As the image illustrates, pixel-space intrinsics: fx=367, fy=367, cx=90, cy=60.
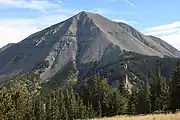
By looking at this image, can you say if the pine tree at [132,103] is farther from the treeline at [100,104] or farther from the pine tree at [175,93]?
the pine tree at [175,93]

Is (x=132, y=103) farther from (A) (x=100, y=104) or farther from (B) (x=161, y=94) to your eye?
(B) (x=161, y=94)

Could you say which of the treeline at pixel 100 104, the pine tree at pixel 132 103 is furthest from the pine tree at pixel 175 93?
the pine tree at pixel 132 103

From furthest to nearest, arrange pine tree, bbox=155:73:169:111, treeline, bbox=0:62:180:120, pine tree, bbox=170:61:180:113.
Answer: treeline, bbox=0:62:180:120
pine tree, bbox=155:73:169:111
pine tree, bbox=170:61:180:113

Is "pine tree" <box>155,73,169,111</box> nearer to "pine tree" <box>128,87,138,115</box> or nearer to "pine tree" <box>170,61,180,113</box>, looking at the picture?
"pine tree" <box>128,87,138,115</box>

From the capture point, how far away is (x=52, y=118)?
126875 millimetres

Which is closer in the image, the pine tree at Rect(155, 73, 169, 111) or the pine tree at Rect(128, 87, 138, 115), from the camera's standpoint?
the pine tree at Rect(155, 73, 169, 111)

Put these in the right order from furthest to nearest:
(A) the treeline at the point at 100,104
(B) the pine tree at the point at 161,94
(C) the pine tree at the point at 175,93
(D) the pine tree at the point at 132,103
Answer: (D) the pine tree at the point at 132,103 → (A) the treeline at the point at 100,104 → (B) the pine tree at the point at 161,94 → (C) the pine tree at the point at 175,93

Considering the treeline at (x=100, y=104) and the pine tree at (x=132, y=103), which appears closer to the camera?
the treeline at (x=100, y=104)

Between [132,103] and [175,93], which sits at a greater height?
[175,93]

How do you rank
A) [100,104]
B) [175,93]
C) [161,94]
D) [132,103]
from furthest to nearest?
[132,103] < [100,104] < [161,94] < [175,93]

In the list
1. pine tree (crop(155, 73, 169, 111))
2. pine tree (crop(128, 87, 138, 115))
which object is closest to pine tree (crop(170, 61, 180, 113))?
pine tree (crop(155, 73, 169, 111))

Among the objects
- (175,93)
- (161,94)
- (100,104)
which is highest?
(175,93)

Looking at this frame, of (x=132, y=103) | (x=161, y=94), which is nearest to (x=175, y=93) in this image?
(x=161, y=94)

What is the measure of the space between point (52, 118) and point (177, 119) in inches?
4337
